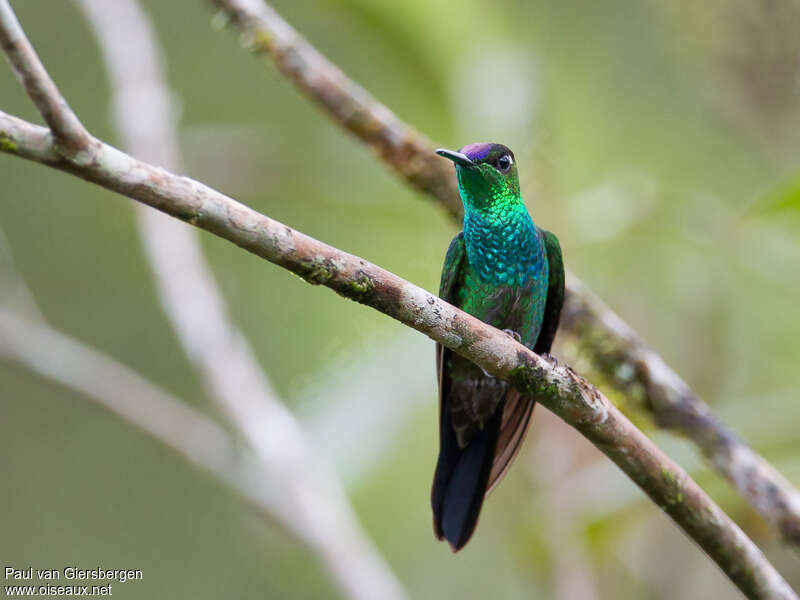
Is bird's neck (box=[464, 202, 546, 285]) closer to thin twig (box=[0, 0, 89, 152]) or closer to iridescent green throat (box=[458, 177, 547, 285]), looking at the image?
iridescent green throat (box=[458, 177, 547, 285])

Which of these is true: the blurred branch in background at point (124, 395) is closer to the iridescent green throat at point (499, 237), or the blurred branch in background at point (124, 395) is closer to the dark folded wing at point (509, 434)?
the dark folded wing at point (509, 434)

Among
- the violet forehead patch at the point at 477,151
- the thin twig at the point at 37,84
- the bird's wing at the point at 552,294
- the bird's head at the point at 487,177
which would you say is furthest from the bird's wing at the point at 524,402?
the thin twig at the point at 37,84

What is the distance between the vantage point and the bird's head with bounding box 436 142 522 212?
278 cm

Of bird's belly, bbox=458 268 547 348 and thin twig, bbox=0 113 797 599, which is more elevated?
bird's belly, bbox=458 268 547 348

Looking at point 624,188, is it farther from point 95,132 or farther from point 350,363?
point 95,132

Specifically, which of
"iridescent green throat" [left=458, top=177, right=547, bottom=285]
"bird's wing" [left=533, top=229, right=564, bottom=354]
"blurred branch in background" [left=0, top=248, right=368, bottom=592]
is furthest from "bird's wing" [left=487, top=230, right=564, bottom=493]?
"blurred branch in background" [left=0, top=248, right=368, bottom=592]

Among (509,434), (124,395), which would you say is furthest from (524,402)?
(124,395)

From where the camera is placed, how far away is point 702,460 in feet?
10.6

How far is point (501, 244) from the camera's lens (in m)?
2.95

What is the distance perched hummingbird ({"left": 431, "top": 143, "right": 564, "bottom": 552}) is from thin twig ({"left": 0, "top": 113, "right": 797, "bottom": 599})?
2.36 feet

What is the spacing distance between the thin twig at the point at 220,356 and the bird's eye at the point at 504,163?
1517 millimetres

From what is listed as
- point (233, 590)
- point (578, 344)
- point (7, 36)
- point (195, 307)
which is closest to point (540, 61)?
point (578, 344)

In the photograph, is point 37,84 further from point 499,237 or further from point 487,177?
point 499,237

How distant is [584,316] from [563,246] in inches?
21.7
